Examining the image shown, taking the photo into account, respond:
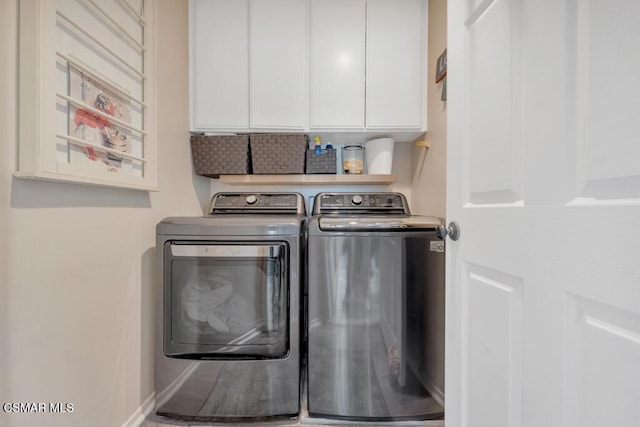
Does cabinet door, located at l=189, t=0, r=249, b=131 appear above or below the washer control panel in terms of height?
above

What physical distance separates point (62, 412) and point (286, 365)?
80cm

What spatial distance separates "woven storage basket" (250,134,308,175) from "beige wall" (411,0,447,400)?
802 millimetres

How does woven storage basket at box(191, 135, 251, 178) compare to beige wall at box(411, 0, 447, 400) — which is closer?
beige wall at box(411, 0, 447, 400)

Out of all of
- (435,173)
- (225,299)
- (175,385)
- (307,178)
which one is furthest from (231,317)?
(435,173)

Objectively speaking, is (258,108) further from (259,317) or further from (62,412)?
(62,412)

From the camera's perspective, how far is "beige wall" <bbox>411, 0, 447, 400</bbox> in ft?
4.19
